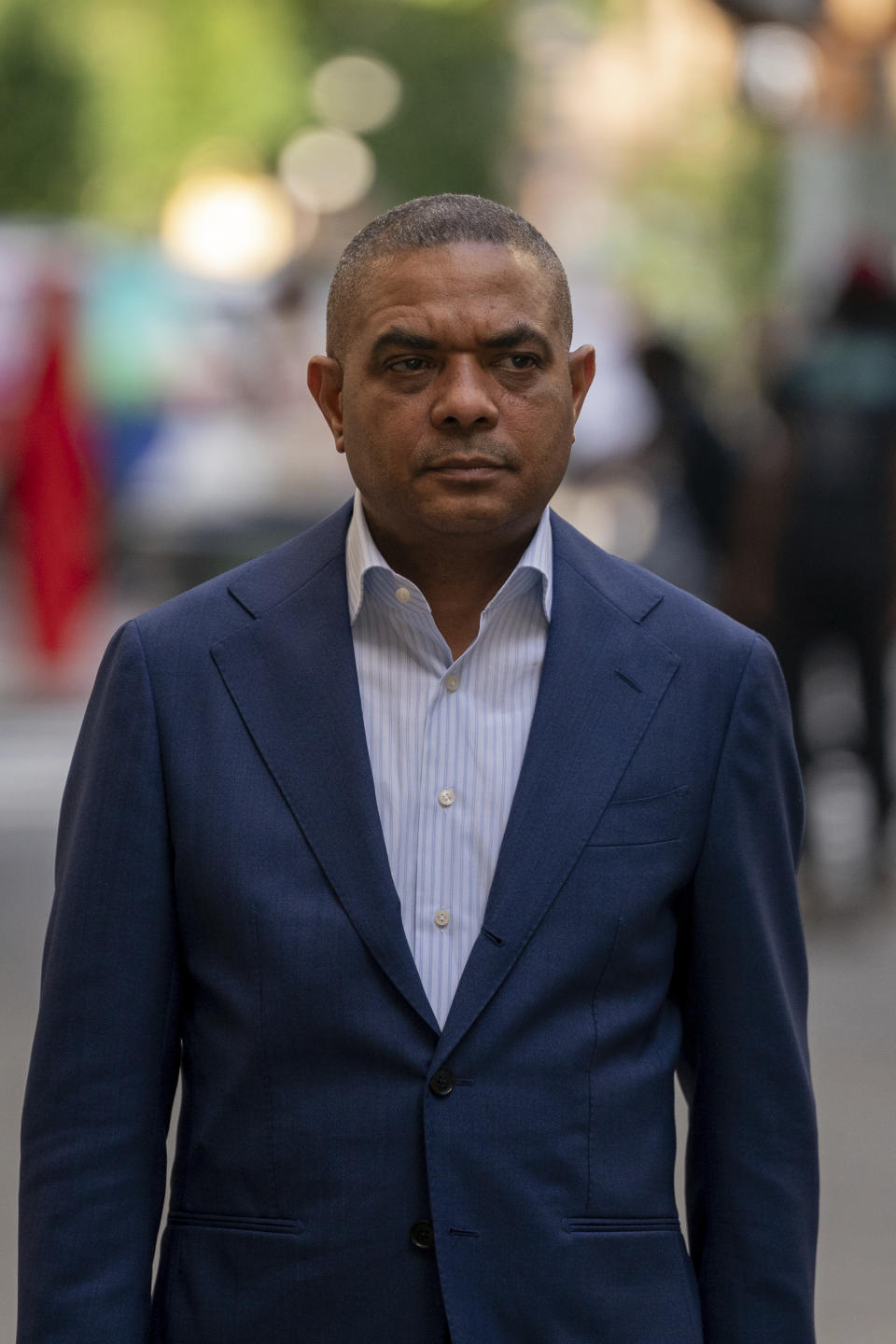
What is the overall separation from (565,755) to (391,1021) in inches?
13.1

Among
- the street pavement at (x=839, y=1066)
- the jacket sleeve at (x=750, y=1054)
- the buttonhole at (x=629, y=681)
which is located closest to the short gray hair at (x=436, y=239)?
the buttonhole at (x=629, y=681)

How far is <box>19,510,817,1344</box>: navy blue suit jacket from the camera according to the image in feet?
7.29

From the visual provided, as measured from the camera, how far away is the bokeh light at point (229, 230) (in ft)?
75.4

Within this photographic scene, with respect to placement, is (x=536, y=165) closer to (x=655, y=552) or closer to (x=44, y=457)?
(x=44, y=457)

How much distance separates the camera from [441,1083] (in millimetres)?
2211

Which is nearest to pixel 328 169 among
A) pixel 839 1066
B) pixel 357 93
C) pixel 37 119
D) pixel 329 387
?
pixel 357 93

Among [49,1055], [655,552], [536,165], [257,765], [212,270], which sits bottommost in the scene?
[49,1055]

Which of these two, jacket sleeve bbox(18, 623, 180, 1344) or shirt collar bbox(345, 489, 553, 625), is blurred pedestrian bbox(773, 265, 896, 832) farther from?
jacket sleeve bbox(18, 623, 180, 1344)

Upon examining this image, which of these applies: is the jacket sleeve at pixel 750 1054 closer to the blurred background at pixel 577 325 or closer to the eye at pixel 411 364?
the eye at pixel 411 364

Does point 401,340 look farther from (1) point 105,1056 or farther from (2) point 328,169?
(2) point 328,169

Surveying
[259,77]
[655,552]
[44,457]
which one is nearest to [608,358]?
[44,457]

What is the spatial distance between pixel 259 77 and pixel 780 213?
1258cm

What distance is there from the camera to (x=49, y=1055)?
230cm

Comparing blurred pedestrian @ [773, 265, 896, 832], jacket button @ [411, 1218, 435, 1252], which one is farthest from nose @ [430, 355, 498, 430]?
blurred pedestrian @ [773, 265, 896, 832]
